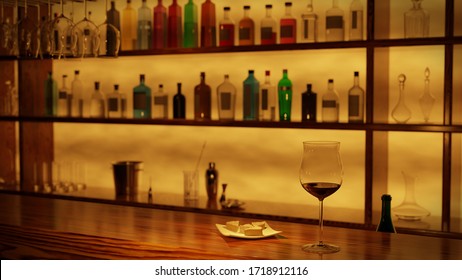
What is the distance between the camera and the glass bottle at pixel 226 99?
3529mm

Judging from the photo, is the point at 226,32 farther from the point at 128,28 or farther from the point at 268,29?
the point at 128,28

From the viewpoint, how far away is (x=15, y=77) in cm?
452

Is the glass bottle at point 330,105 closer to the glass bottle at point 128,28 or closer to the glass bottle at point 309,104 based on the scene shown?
the glass bottle at point 309,104

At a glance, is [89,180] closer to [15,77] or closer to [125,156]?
[125,156]

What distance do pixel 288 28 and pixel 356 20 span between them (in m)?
0.36

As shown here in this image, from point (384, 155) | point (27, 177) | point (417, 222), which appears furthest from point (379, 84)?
point (27, 177)

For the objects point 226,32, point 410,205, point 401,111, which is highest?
point 226,32

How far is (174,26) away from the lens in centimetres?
366

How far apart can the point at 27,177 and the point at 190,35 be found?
5.53 ft

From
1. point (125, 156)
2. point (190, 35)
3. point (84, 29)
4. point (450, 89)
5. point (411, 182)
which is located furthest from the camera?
point (125, 156)

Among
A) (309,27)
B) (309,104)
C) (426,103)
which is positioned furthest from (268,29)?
(426,103)

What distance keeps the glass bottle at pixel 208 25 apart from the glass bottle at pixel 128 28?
1.58 ft

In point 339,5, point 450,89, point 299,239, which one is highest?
point 339,5

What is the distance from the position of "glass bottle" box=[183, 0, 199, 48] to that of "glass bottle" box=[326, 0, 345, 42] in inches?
30.5
